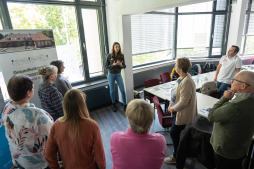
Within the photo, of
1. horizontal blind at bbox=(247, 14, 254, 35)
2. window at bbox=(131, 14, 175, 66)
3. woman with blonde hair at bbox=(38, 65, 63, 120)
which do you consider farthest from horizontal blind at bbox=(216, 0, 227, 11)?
woman with blonde hair at bbox=(38, 65, 63, 120)

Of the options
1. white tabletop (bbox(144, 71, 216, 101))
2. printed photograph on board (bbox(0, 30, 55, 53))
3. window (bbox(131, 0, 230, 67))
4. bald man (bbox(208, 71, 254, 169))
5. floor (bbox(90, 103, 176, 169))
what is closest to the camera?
bald man (bbox(208, 71, 254, 169))

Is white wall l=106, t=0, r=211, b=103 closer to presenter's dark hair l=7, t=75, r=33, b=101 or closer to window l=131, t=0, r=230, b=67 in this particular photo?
window l=131, t=0, r=230, b=67

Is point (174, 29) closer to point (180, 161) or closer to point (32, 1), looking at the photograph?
point (32, 1)

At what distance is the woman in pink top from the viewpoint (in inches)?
39.9

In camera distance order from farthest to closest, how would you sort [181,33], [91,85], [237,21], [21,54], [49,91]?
[181,33] → [237,21] → [91,85] → [21,54] → [49,91]

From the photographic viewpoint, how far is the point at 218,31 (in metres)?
6.16

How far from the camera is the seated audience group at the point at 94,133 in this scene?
104cm

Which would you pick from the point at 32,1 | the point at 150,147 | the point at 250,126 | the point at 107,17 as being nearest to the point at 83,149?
the point at 150,147

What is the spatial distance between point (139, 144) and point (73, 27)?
11.8 ft

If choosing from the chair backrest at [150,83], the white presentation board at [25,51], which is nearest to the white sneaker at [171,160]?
the chair backrest at [150,83]

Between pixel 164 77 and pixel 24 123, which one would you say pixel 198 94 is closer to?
pixel 164 77

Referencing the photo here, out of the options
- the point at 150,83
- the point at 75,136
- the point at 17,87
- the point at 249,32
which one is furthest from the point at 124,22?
the point at 249,32

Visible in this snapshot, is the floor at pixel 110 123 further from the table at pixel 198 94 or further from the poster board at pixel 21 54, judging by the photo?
the poster board at pixel 21 54

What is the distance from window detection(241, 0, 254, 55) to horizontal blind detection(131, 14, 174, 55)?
3235 millimetres
